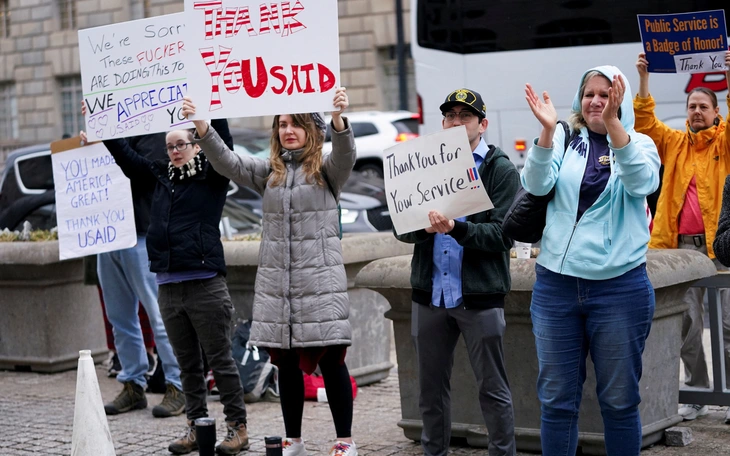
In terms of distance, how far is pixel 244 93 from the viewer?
215 inches

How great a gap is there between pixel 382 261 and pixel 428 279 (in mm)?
1069

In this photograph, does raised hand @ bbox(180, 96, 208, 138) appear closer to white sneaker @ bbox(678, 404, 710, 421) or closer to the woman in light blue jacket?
the woman in light blue jacket

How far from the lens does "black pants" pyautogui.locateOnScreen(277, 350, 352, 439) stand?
18.0ft

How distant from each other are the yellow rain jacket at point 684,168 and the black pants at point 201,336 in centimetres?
255

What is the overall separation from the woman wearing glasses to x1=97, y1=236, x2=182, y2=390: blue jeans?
1.05 meters

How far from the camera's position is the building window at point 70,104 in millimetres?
34531

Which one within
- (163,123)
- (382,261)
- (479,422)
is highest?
(163,123)

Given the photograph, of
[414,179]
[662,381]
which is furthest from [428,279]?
[662,381]

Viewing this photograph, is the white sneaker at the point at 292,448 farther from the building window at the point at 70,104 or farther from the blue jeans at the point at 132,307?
the building window at the point at 70,104

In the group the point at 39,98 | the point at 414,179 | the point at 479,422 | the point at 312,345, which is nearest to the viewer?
the point at 414,179

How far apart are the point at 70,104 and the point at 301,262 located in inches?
1224

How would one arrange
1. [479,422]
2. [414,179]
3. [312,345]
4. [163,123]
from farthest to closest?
[163,123] → [479,422] → [312,345] → [414,179]

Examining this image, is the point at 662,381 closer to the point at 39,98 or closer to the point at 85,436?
the point at 85,436

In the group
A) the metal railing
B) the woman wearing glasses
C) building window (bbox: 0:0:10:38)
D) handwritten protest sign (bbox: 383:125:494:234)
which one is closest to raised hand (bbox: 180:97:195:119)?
the woman wearing glasses
